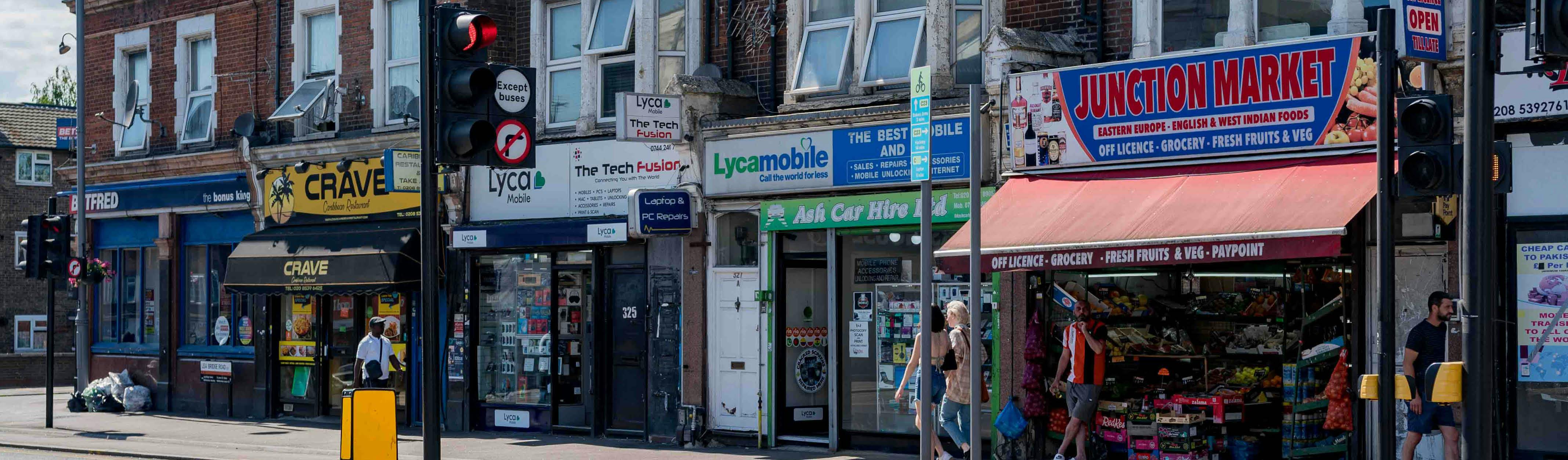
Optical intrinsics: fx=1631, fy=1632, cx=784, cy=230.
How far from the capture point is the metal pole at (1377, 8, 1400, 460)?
9484mm

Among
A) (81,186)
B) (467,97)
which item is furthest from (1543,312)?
(81,186)

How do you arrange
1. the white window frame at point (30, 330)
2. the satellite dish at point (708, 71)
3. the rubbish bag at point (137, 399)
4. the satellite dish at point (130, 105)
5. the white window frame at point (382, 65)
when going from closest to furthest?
→ the satellite dish at point (708, 71) → the white window frame at point (382, 65) → the satellite dish at point (130, 105) → the rubbish bag at point (137, 399) → the white window frame at point (30, 330)

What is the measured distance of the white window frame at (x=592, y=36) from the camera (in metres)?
18.4

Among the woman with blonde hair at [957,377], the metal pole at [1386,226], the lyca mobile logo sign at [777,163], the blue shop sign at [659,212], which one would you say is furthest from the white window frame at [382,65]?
the metal pole at [1386,226]

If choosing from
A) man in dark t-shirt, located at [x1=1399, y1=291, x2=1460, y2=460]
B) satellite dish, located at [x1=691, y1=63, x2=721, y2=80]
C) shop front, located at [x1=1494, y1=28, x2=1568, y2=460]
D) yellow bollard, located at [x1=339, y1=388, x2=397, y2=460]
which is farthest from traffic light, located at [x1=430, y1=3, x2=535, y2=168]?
satellite dish, located at [x1=691, y1=63, x2=721, y2=80]

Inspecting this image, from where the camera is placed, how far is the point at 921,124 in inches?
397

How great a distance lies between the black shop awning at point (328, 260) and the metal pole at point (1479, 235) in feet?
45.1

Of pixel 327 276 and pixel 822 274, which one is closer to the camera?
pixel 822 274

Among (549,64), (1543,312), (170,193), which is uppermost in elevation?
(549,64)

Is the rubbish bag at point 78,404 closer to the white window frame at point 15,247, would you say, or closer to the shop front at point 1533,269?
the white window frame at point 15,247

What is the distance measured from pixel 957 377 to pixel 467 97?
20.0 ft

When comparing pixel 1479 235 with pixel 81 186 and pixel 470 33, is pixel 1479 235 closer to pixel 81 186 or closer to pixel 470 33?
pixel 470 33

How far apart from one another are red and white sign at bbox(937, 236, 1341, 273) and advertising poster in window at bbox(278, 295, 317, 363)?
37.4ft

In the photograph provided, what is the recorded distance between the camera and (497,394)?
65.9 feet
